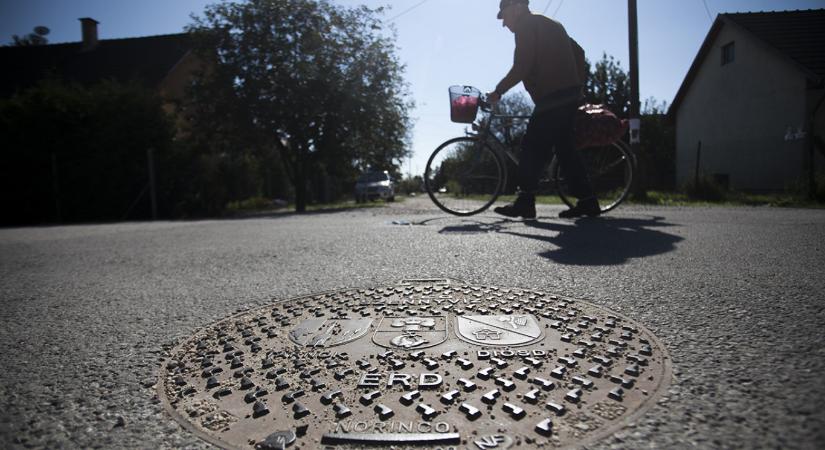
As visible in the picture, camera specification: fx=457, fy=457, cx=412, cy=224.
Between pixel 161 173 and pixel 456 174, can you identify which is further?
pixel 161 173

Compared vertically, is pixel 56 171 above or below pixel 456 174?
above

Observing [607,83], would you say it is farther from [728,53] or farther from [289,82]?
[289,82]

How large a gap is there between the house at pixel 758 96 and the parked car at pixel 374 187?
551 inches

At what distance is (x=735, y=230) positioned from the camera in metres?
3.96

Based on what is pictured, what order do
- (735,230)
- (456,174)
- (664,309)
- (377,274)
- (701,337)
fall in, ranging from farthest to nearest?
(456,174)
(735,230)
(377,274)
(664,309)
(701,337)

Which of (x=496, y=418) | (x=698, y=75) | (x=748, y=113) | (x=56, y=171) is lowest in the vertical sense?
(x=496, y=418)

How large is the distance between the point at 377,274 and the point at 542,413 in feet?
5.60

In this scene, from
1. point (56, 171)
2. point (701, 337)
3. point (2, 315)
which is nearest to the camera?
point (701, 337)

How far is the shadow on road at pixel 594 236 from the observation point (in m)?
3.03

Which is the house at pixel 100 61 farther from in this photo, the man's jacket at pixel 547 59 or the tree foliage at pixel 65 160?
the man's jacket at pixel 547 59

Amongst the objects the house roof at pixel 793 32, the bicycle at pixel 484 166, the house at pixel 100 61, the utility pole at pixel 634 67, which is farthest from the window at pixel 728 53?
the house at pixel 100 61

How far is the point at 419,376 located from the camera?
132 cm

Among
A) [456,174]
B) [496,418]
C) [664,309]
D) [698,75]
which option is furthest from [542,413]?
[698,75]

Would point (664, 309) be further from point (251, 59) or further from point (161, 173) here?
point (251, 59)
